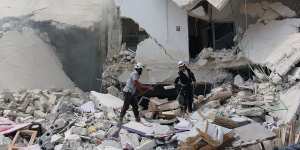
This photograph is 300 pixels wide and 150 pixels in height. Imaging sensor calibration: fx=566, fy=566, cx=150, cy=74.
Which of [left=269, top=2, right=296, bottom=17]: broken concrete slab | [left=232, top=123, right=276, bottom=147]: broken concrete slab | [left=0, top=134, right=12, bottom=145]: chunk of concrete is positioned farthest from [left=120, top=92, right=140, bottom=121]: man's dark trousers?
[left=269, top=2, right=296, bottom=17]: broken concrete slab

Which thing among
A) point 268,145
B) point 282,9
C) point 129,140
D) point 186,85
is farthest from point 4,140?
point 282,9

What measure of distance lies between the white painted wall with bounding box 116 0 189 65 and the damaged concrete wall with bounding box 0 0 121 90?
3.34 ft

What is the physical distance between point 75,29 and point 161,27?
288cm

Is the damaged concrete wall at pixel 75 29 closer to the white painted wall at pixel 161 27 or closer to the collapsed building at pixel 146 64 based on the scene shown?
the collapsed building at pixel 146 64

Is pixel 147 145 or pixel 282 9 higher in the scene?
pixel 282 9

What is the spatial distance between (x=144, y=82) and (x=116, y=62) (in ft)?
3.82

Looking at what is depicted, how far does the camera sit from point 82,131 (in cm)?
1288

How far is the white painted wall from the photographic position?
16719mm

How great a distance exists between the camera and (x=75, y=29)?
17812mm

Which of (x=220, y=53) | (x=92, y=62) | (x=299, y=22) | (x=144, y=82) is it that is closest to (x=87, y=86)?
(x=92, y=62)

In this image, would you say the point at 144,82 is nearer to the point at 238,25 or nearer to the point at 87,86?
the point at 87,86

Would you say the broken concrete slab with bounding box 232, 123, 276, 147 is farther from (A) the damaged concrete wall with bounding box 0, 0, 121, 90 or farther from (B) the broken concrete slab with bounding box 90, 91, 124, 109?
(A) the damaged concrete wall with bounding box 0, 0, 121, 90

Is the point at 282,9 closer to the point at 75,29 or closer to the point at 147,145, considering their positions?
the point at 147,145

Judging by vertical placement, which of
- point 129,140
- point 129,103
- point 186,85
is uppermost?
point 186,85
